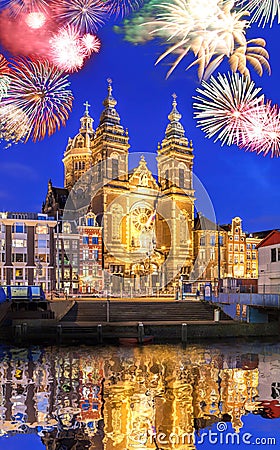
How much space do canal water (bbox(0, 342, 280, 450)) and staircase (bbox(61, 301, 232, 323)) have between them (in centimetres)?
1202

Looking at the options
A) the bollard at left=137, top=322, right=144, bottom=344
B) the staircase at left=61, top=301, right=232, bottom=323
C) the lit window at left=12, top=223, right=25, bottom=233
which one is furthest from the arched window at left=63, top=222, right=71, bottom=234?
the bollard at left=137, top=322, right=144, bottom=344

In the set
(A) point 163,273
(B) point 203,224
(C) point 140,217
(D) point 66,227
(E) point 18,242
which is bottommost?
(A) point 163,273

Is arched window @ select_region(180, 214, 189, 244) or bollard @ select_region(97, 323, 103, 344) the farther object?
arched window @ select_region(180, 214, 189, 244)

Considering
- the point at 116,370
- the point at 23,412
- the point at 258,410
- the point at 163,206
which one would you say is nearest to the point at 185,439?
the point at 258,410

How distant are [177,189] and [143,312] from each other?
181 feet

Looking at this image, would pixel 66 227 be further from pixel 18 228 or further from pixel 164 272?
pixel 164 272

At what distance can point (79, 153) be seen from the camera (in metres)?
111

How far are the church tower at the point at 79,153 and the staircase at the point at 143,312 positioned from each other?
65.6 m

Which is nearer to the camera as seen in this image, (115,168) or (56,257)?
(56,257)

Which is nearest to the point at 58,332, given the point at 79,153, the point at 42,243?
the point at 42,243

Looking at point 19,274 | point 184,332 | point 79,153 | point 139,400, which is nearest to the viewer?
point 139,400

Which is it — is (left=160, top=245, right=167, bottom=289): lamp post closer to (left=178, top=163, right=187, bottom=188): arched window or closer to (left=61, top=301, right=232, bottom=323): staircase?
(left=178, top=163, right=187, bottom=188): arched window

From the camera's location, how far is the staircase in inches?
1711

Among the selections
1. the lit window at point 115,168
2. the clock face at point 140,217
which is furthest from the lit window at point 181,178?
the lit window at point 115,168
